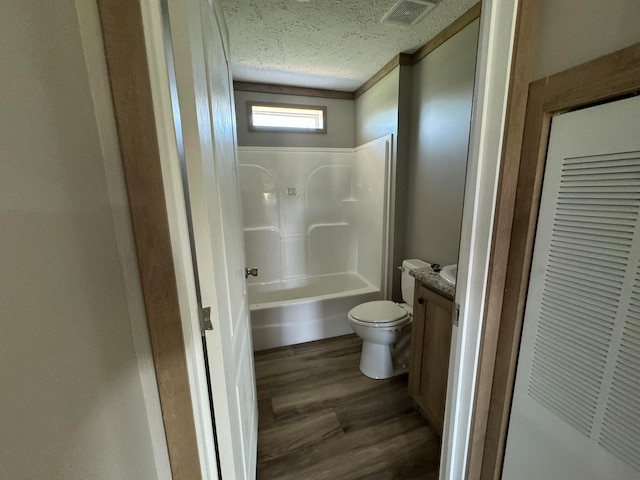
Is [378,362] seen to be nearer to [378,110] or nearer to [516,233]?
[516,233]

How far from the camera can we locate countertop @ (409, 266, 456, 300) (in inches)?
49.5

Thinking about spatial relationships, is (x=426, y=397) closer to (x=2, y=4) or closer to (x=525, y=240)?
(x=525, y=240)

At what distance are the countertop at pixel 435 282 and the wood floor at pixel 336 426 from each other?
0.88 metres

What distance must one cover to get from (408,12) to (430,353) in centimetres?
198

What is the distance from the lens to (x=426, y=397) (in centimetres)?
152

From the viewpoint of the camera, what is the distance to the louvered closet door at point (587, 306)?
1.97ft

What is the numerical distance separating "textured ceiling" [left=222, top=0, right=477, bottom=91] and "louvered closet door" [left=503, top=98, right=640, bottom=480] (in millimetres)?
1392

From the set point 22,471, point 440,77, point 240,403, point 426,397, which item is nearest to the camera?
point 22,471

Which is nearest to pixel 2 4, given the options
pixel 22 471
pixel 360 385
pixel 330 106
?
pixel 22 471

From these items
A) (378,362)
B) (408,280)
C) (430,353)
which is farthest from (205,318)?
(408,280)

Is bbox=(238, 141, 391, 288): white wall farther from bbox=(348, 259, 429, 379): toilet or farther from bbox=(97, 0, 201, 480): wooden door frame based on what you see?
bbox=(97, 0, 201, 480): wooden door frame

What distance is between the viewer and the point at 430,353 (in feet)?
4.77

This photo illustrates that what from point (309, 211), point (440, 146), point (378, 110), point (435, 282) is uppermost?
point (378, 110)

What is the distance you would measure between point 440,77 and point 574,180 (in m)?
1.57
